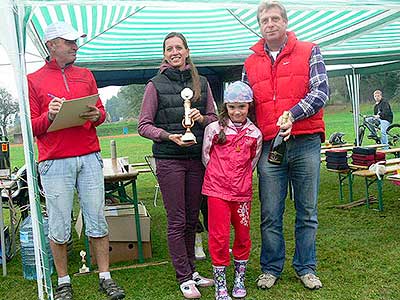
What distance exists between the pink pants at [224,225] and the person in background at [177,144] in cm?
19

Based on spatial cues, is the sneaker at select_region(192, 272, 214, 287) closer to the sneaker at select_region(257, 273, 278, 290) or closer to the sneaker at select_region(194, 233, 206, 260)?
the sneaker at select_region(257, 273, 278, 290)

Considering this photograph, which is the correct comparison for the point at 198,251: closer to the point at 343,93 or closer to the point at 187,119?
the point at 187,119

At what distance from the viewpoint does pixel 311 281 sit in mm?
3062

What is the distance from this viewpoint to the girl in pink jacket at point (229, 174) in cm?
288

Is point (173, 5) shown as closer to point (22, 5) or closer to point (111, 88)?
point (22, 5)

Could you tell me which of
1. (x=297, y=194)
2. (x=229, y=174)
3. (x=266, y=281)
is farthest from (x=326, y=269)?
(x=229, y=174)

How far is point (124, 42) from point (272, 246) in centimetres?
401

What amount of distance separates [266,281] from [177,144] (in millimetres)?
1026

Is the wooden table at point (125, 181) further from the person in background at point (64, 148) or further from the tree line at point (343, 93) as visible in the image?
the tree line at point (343, 93)

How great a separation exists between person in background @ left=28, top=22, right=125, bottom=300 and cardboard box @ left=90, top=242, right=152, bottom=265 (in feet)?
3.24

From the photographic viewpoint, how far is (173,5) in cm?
271

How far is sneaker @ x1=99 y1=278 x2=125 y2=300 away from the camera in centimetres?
310

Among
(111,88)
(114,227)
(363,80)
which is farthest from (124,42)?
(363,80)

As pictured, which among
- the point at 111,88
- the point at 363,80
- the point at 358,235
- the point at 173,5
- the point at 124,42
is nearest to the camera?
the point at 173,5
